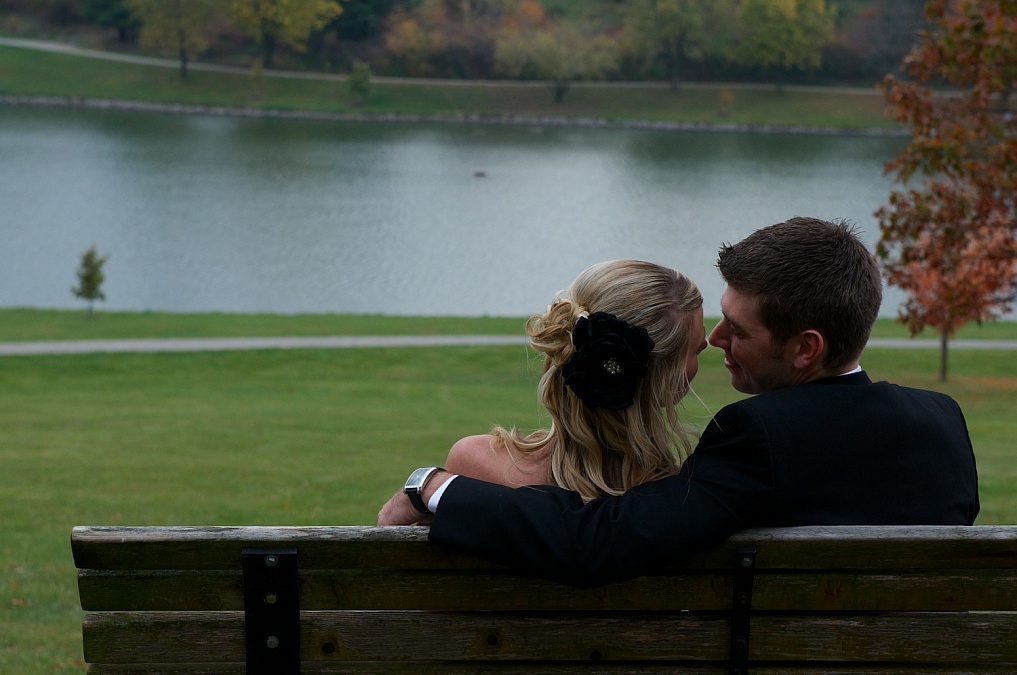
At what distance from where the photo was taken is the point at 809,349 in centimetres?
231

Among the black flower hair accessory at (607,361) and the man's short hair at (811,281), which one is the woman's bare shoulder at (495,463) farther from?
the man's short hair at (811,281)

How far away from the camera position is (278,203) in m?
40.1

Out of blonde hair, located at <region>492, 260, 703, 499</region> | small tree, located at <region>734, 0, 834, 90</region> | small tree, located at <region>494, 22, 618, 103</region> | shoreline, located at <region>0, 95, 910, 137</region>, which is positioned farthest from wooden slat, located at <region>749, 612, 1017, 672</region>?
small tree, located at <region>734, 0, 834, 90</region>

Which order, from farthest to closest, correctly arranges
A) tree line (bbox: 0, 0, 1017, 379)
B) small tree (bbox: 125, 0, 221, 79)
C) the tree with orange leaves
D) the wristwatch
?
tree line (bbox: 0, 0, 1017, 379) < small tree (bbox: 125, 0, 221, 79) < the tree with orange leaves < the wristwatch

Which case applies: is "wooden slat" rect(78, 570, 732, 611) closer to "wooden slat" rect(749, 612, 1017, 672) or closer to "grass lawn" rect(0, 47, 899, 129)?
"wooden slat" rect(749, 612, 1017, 672)

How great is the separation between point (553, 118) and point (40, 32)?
145 feet

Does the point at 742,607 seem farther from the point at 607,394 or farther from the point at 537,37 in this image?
the point at 537,37

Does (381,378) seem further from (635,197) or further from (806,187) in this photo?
(806,187)

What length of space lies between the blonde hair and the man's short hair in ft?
0.43

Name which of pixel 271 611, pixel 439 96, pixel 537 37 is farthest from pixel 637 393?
pixel 537 37

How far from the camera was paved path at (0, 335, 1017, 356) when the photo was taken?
18906 millimetres

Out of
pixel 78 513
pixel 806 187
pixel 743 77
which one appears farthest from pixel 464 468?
pixel 743 77

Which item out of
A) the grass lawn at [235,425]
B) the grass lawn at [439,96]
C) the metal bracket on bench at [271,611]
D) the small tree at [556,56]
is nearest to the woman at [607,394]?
the grass lawn at [235,425]

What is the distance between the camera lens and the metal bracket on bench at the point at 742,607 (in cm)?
207
